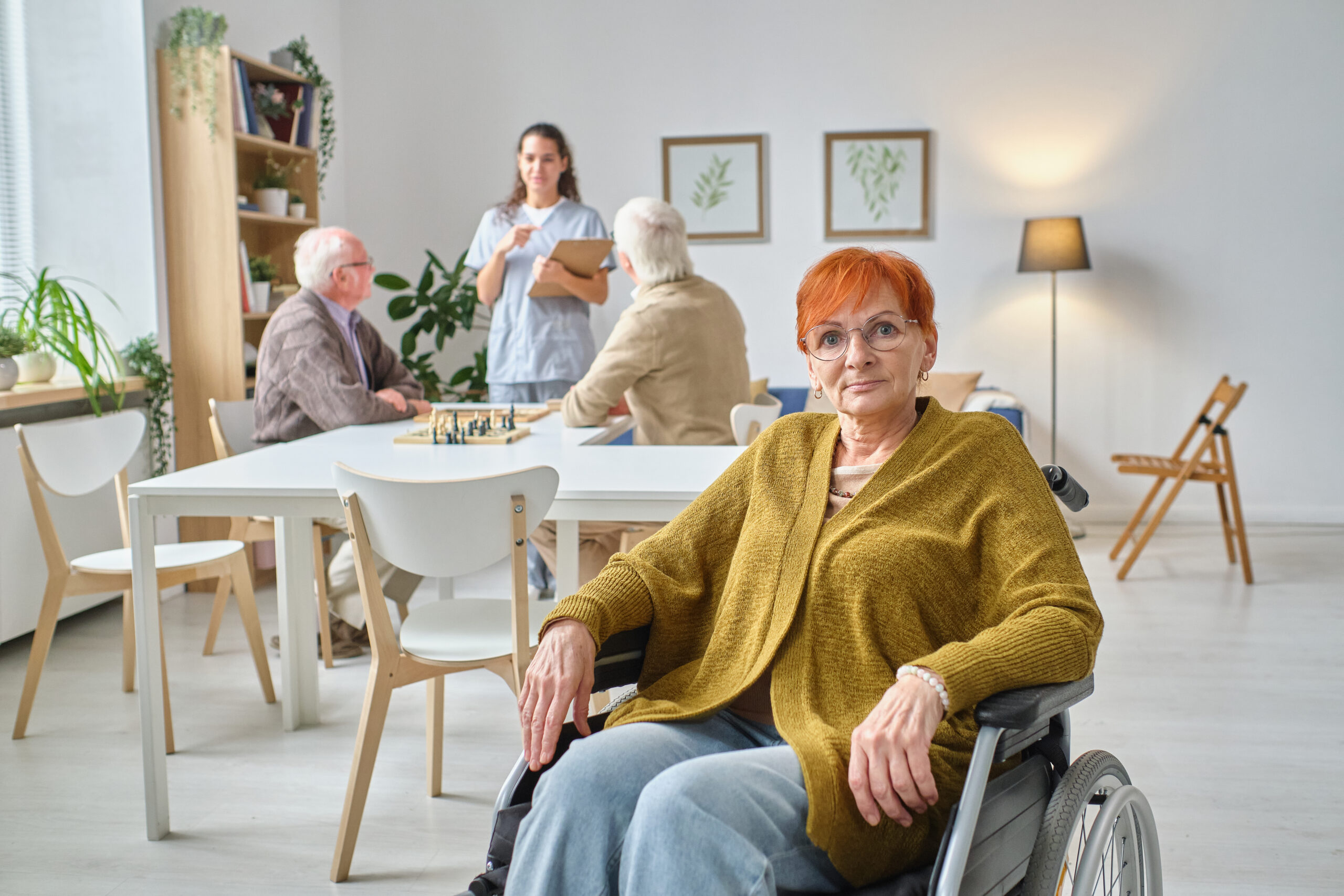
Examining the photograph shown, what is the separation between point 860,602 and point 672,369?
1.71 metres

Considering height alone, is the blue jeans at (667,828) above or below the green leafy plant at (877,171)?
below

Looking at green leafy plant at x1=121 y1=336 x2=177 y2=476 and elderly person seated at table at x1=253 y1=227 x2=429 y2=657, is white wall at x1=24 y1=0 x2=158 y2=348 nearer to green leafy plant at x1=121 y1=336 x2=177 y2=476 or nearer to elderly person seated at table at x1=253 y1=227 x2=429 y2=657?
green leafy plant at x1=121 y1=336 x2=177 y2=476

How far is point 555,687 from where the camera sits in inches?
54.8

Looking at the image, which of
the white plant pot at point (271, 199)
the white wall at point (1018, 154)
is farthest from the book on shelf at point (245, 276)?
the white wall at point (1018, 154)

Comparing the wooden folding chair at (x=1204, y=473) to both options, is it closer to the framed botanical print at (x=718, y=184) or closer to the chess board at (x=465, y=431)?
the framed botanical print at (x=718, y=184)

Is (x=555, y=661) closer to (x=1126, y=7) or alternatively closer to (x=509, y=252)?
(x=509, y=252)

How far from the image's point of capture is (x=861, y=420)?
1.58 meters

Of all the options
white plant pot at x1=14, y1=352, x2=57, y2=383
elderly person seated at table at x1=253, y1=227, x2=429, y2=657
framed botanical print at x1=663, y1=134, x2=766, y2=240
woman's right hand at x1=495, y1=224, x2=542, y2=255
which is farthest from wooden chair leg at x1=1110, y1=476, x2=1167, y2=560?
white plant pot at x1=14, y1=352, x2=57, y2=383

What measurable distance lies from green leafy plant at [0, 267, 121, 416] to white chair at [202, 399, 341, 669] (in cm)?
55

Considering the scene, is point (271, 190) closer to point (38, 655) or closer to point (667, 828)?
point (38, 655)

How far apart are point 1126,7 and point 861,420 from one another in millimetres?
4498

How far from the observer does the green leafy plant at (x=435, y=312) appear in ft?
16.9

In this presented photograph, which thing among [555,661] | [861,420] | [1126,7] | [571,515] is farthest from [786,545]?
[1126,7]

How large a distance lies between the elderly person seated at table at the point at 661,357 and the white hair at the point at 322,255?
2.77 feet
